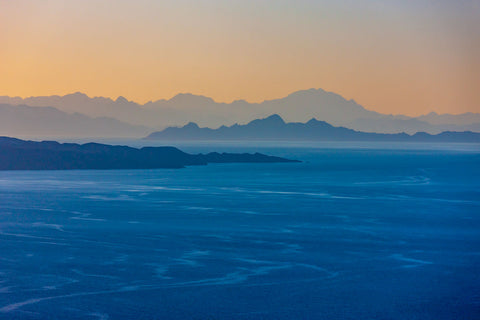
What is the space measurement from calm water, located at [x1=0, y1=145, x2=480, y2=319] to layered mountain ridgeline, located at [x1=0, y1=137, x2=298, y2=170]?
3193 cm

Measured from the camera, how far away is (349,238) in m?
23.9

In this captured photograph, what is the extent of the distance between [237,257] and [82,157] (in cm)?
5642

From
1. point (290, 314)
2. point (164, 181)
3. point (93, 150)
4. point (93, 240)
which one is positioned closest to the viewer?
point (290, 314)

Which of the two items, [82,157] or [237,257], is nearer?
[237,257]

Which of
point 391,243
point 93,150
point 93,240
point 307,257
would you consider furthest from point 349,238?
point 93,150

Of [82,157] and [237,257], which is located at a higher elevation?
[82,157]

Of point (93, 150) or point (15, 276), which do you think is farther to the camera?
point (93, 150)

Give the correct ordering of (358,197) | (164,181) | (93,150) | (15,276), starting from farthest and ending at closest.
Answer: (93,150), (164,181), (358,197), (15,276)

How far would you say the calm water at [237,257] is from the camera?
14969 millimetres

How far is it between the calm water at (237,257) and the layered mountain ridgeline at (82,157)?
31.9m

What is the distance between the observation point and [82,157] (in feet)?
242

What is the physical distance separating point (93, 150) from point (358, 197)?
45598 mm

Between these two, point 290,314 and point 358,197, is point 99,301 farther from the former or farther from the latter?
point 358,197

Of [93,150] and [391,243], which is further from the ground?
[93,150]
